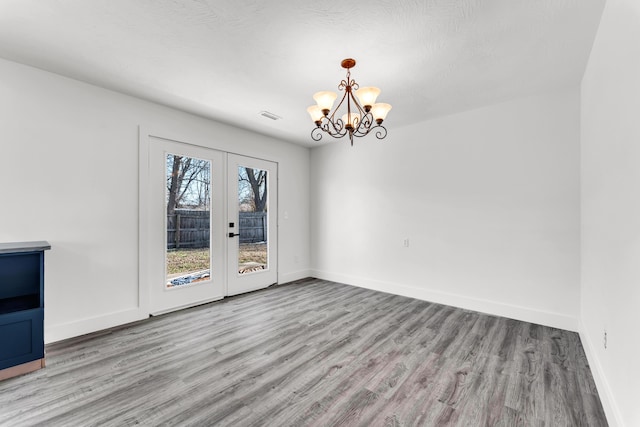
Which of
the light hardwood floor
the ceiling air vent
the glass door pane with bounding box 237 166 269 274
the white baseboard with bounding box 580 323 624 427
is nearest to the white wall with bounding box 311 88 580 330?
the light hardwood floor

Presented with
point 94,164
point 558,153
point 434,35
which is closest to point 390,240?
point 558,153

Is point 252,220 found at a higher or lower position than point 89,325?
higher

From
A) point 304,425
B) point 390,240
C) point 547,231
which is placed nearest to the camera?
point 304,425

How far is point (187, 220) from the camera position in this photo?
3730 mm

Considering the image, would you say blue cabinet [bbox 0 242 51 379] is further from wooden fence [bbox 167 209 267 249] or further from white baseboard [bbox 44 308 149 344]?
wooden fence [bbox 167 209 267 249]

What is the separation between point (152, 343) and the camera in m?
2.71

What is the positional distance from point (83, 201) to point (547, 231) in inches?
199

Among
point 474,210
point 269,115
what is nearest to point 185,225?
point 269,115

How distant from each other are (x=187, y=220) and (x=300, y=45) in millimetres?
2631

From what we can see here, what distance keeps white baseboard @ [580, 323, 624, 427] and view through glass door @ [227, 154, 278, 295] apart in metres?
3.99

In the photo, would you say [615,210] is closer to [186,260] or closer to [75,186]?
[186,260]

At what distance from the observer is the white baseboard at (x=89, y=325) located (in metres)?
2.69

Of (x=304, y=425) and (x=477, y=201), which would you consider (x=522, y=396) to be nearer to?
(x=304, y=425)

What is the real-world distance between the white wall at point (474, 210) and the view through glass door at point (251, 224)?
1.23 metres
